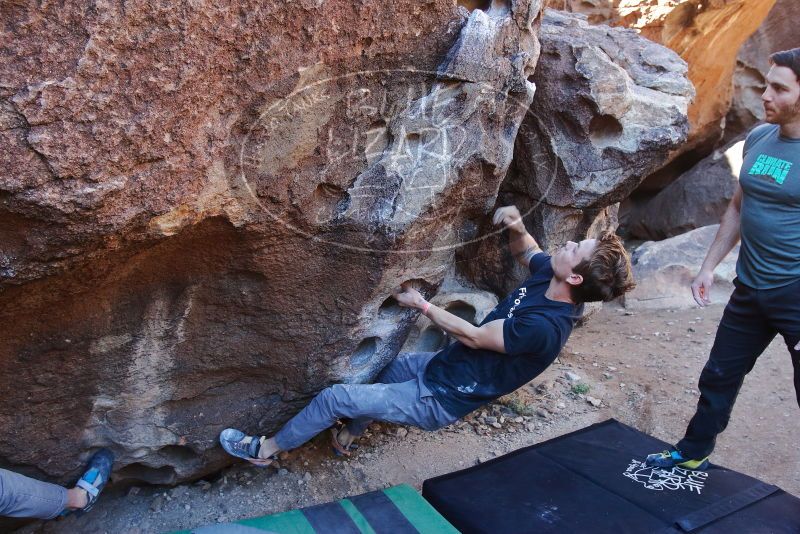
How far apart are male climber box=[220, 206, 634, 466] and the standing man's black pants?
0.39 metres

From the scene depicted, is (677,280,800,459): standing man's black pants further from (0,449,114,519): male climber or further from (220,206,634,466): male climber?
(0,449,114,519): male climber

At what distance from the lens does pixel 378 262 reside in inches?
95.3

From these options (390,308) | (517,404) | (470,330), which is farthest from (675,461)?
(390,308)

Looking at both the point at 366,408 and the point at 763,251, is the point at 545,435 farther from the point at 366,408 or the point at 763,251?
the point at 763,251

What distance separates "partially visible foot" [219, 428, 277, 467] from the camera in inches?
98.7

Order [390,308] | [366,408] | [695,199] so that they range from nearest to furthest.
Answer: [366,408]
[390,308]
[695,199]

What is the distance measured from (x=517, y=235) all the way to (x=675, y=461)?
3.93ft

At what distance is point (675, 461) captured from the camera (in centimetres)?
259

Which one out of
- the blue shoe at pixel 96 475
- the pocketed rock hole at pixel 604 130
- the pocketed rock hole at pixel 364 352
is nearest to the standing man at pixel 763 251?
the pocketed rock hole at pixel 604 130

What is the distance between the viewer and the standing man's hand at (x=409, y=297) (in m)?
2.50

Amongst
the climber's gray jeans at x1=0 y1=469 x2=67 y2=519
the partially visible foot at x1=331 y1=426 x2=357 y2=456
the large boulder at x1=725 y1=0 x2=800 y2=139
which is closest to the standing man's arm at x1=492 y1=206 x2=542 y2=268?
the partially visible foot at x1=331 y1=426 x2=357 y2=456

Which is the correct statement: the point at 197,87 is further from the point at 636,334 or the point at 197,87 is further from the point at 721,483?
the point at 636,334

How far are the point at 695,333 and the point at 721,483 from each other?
2.03m

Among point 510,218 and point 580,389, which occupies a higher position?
point 510,218
